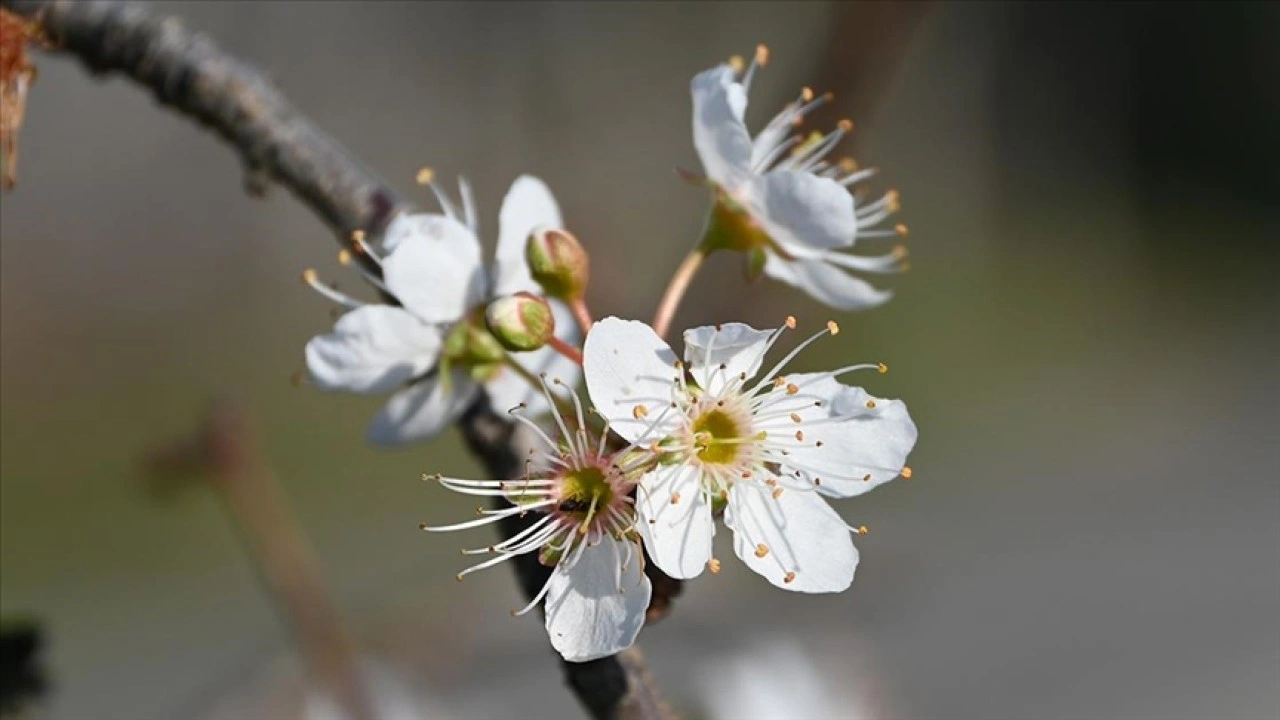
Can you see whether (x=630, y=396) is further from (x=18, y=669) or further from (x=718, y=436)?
(x=18, y=669)

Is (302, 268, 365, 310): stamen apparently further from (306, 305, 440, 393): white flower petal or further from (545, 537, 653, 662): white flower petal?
(545, 537, 653, 662): white flower petal

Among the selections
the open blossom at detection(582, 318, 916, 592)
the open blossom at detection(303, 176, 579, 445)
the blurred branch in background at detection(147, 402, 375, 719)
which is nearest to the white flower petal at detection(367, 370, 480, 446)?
the open blossom at detection(303, 176, 579, 445)

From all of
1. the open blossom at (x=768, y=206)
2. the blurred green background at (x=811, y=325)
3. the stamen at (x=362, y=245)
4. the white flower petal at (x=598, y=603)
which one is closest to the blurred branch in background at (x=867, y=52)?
the blurred green background at (x=811, y=325)

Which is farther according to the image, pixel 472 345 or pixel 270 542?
pixel 270 542

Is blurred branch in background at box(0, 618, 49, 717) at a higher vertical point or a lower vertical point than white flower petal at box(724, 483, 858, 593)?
higher

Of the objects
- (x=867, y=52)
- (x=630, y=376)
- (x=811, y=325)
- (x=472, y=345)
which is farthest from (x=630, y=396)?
(x=811, y=325)

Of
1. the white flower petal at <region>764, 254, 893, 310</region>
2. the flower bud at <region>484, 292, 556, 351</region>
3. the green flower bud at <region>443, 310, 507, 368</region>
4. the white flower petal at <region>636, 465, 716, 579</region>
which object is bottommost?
the white flower petal at <region>636, 465, 716, 579</region>
